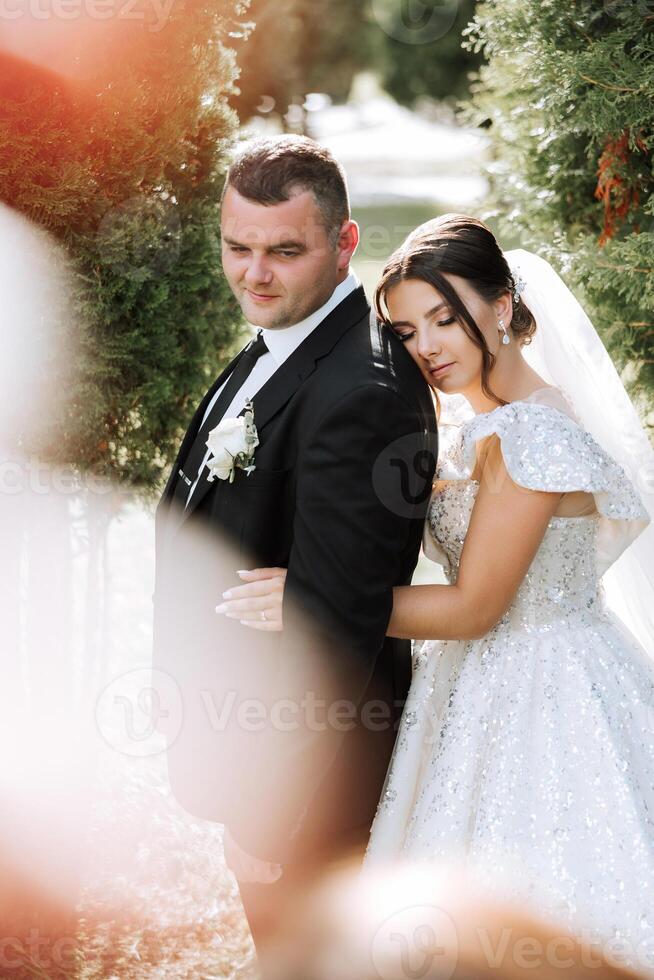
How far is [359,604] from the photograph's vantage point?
236 cm

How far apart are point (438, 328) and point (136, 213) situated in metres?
1.20

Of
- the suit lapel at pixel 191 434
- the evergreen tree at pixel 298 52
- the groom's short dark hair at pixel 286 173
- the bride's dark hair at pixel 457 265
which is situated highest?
the evergreen tree at pixel 298 52

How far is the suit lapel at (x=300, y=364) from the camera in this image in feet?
8.15

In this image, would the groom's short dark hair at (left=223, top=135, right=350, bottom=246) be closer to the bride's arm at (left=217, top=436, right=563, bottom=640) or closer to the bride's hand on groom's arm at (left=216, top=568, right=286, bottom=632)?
the bride's arm at (left=217, top=436, right=563, bottom=640)

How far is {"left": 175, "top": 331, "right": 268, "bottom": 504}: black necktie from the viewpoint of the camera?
2.84m

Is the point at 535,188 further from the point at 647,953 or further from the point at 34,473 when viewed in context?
the point at 647,953

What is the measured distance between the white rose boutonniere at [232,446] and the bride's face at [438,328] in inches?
21.6

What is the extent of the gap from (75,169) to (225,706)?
1704mm

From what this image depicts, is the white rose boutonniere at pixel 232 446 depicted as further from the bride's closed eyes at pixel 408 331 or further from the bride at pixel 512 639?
the bride's closed eyes at pixel 408 331

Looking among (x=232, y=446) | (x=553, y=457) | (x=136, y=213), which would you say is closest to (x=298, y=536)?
(x=232, y=446)

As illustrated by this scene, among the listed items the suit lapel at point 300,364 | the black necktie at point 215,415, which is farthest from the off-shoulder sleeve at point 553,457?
the black necktie at point 215,415

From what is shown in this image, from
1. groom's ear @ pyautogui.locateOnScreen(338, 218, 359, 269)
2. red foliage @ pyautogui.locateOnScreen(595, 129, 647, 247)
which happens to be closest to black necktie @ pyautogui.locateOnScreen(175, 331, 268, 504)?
groom's ear @ pyautogui.locateOnScreen(338, 218, 359, 269)

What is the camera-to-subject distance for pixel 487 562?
2.51 m

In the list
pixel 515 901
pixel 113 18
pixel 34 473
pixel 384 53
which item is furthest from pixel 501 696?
pixel 384 53
